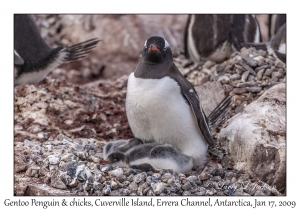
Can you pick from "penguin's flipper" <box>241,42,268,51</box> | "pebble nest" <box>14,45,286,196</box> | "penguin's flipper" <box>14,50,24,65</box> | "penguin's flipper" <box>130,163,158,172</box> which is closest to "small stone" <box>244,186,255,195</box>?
"pebble nest" <box>14,45,286,196</box>

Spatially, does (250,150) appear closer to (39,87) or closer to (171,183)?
(171,183)

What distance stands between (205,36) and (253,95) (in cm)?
134

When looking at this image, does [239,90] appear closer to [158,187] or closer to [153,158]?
[153,158]

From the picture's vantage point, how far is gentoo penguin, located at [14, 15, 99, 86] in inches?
204

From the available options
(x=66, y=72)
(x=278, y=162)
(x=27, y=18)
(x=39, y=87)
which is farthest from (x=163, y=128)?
(x=66, y=72)

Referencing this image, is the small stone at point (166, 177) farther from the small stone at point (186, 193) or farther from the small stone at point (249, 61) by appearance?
the small stone at point (249, 61)

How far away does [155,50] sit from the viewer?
11.5 feet

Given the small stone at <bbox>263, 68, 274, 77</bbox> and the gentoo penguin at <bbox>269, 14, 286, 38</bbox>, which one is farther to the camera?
the gentoo penguin at <bbox>269, 14, 286, 38</bbox>

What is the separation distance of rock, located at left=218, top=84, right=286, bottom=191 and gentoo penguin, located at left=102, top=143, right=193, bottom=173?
367 millimetres

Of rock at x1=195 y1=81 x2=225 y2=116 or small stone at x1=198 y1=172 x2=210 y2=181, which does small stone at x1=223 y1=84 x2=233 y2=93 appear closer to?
rock at x1=195 y1=81 x2=225 y2=116

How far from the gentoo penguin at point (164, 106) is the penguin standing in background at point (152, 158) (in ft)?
0.27

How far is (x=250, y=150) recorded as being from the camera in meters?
3.58

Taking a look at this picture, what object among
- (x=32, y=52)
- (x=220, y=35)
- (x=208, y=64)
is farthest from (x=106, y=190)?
(x=220, y=35)

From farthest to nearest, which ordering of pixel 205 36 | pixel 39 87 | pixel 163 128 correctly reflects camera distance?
1. pixel 205 36
2. pixel 39 87
3. pixel 163 128
